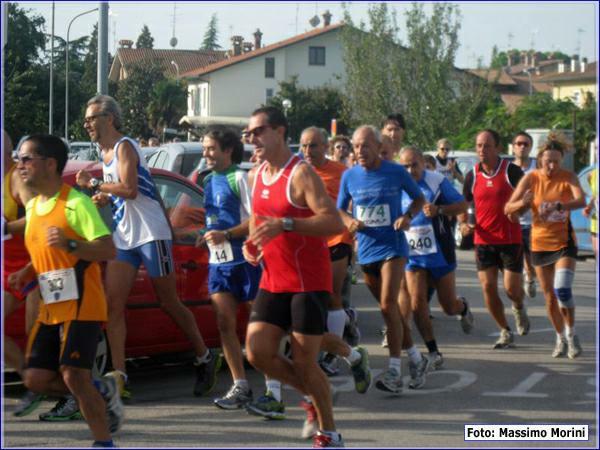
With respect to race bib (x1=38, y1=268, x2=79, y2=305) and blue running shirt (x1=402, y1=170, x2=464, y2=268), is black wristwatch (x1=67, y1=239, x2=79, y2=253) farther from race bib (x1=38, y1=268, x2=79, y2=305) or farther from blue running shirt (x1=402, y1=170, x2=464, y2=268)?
blue running shirt (x1=402, y1=170, x2=464, y2=268)

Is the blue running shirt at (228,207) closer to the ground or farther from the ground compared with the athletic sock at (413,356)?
farther from the ground

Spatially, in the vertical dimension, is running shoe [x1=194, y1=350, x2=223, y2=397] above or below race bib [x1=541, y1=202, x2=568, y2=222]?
below

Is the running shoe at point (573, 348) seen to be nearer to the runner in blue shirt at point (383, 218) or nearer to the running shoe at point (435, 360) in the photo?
the running shoe at point (435, 360)

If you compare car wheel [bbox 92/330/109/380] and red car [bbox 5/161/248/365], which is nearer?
car wheel [bbox 92/330/109/380]

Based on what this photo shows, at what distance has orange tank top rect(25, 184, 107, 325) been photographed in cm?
632

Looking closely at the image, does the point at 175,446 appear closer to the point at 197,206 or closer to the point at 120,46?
the point at 197,206

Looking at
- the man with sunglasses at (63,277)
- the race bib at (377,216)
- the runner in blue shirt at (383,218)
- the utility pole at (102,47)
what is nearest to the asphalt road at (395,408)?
the runner in blue shirt at (383,218)

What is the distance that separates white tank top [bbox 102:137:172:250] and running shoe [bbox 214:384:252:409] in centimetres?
120

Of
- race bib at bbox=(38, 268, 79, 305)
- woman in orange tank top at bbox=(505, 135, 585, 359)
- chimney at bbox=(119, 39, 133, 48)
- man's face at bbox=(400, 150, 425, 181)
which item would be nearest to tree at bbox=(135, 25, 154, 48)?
chimney at bbox=(119, 39, 133, 48)

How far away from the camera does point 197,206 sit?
9594 mm

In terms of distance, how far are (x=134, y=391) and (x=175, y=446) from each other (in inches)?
73.8

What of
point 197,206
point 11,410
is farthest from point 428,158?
point 11,410

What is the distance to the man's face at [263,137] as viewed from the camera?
7000mm

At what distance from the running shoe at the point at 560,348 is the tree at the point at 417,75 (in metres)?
45.8
